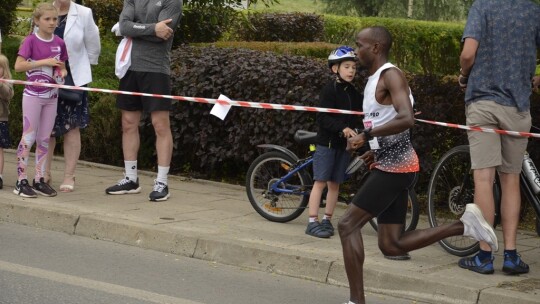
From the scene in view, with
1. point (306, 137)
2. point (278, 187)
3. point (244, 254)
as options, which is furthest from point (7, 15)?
point (244, 254)

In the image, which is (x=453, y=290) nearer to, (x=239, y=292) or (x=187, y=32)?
(x=239, y=292)

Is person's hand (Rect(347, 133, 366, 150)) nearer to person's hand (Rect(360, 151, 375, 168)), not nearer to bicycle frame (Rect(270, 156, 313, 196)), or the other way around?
person's hand (Rect(360, 151, 375, 168))

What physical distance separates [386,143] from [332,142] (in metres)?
1.99

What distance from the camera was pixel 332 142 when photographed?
8445mm

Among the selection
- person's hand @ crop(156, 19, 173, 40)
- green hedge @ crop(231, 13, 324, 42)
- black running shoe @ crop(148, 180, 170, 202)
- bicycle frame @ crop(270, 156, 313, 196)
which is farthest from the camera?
green hedge @ crop(231, 13, 324, 42)

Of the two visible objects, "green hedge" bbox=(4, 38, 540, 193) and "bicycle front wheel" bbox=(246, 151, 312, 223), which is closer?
"bicycle front wheel" bbox=(246, 151, 312, 223)

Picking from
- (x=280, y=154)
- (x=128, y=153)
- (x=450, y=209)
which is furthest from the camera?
(x=128, y=153)

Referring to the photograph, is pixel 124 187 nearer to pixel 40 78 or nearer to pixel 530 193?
pixel 40 78

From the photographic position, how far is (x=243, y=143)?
1075cm

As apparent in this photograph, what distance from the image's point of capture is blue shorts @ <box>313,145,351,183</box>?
8.46 metres

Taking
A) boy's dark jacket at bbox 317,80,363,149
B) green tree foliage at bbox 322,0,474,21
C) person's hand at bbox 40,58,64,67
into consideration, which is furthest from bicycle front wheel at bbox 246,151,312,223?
green tree foliage at bbox 322,0,474,21

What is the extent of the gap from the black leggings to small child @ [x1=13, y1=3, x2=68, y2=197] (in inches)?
159

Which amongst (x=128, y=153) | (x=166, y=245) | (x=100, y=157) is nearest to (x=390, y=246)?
(x=166, y=245)

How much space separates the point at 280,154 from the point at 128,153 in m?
1.65
